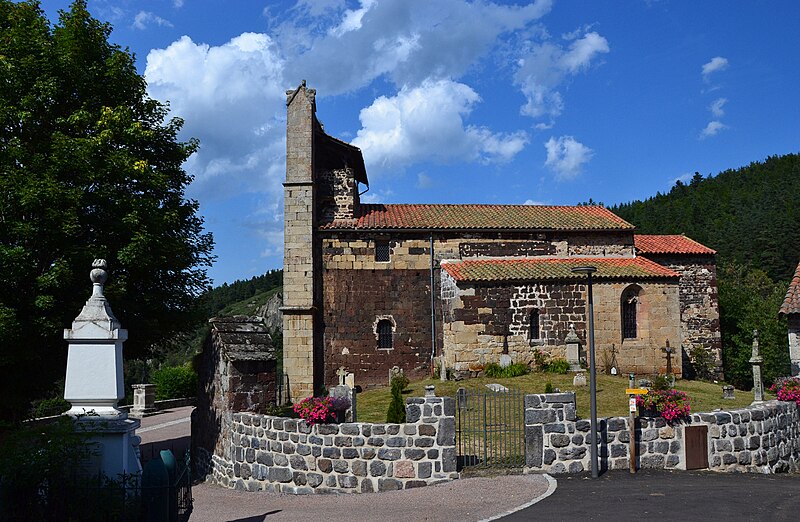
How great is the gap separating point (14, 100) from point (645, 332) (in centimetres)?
2359

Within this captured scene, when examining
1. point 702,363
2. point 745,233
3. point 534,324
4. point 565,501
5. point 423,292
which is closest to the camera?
point 565,501

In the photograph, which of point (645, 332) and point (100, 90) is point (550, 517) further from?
point (645, 332)

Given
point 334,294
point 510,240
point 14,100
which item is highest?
point 14,100

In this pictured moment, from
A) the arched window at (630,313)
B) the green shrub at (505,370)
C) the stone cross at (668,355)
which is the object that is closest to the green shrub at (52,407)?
the green shrub at (505,370)

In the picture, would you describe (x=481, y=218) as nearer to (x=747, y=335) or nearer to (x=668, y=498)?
(x=668, y=498)

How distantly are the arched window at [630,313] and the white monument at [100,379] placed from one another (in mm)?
21829

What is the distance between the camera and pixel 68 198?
12672 millimetres

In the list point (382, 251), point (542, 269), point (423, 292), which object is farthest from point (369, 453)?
point (542, 269)

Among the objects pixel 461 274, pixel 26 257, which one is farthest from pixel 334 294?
pixel 26 257

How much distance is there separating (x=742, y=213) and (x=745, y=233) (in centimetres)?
1084

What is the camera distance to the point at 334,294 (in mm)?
25453

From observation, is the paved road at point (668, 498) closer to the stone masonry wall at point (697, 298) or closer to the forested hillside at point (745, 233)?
the stone masonry wall at point (697, 298)

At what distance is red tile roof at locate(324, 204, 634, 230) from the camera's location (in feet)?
86.4

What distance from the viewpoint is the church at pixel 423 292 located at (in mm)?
24531
